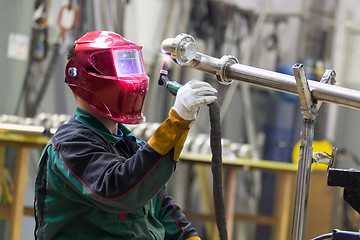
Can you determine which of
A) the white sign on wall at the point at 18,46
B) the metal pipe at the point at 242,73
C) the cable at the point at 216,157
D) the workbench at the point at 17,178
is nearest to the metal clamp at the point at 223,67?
the metal pipe at the point at 242,73

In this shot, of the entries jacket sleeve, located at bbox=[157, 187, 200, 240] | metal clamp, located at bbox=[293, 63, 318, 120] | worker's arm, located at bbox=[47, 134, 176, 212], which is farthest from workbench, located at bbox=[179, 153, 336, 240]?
metal clamp, located at bbox=[293, 63, 318, 120]

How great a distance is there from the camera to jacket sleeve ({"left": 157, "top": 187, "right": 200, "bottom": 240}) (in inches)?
75.3

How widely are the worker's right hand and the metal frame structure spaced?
0.21 ft

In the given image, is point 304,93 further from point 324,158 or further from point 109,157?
point 109,157

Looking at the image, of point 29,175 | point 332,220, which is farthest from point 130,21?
point 332,220

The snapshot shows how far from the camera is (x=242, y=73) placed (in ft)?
4.24

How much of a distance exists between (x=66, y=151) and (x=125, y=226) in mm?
256

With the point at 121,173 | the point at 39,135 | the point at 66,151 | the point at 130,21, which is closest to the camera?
the point at 121,173

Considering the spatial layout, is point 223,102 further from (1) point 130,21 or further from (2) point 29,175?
(2) point 29,175

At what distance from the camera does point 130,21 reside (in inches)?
176

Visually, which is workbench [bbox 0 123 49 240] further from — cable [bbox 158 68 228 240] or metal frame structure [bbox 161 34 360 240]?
metal frame structure [bbox 161 34 360 240]

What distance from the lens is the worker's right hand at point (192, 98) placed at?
1.38 meters

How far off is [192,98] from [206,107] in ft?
11.8

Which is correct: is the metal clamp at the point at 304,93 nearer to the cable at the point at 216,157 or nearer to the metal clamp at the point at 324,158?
the metal clamp at the point at 324,158
